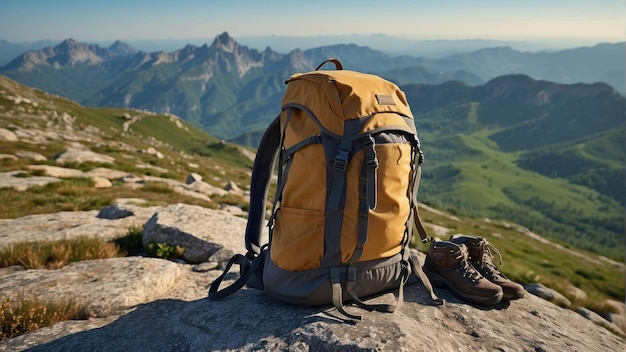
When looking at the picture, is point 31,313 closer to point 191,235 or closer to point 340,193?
point 191,235

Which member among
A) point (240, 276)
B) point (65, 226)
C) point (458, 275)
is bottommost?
point (65, 226)

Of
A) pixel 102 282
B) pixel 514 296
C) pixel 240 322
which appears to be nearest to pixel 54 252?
pixel 102 282

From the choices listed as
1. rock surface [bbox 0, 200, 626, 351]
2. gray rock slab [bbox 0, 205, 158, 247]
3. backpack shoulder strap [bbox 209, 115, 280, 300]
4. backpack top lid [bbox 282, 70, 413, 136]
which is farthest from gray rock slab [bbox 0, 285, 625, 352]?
gray rock slab [bbox 0, 205, 158, 247]

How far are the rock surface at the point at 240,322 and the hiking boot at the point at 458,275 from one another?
6.2 inches

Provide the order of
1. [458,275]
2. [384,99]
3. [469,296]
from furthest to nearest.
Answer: [458,275] → [469,296] → [384,99]

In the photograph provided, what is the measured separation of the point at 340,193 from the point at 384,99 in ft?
4.78

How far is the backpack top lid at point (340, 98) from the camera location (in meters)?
4.37

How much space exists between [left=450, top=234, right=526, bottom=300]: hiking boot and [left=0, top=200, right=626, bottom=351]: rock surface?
0.77 ft

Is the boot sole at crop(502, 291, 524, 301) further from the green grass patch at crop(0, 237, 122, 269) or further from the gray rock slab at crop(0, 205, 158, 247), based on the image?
the gray rock slab at crop(0, 205, 158, 247)

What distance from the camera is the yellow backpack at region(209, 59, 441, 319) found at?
4.33 m

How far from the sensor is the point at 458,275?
511cm

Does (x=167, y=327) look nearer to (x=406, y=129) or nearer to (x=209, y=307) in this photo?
(x=209, y=307)

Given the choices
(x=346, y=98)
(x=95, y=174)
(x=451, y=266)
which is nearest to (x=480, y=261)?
(x=451, y=266)

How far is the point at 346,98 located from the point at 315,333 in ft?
9.15
